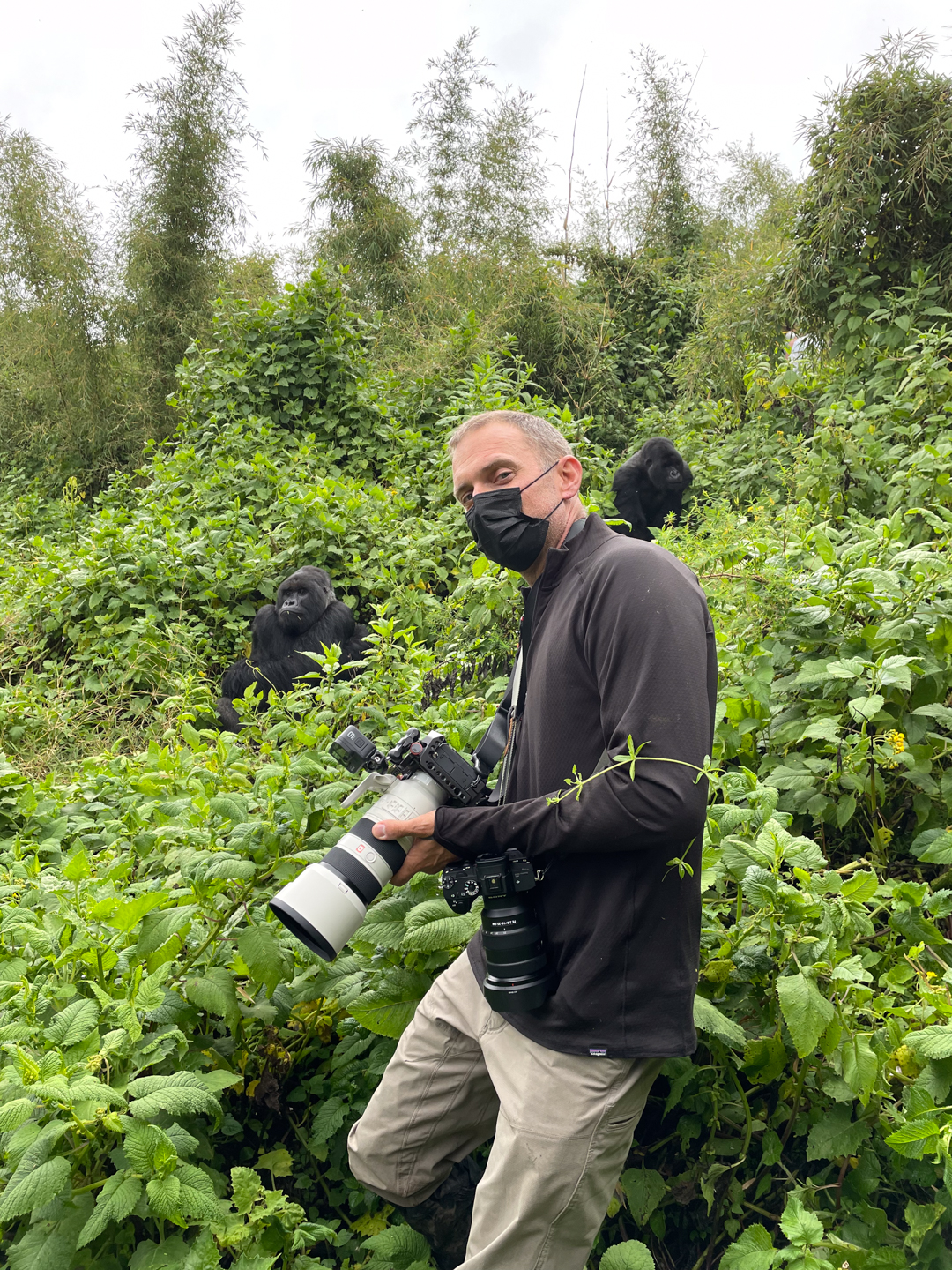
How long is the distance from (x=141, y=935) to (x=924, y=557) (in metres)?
1.80

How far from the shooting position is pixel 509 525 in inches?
60.4

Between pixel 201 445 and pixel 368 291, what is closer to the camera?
pixel 201 445

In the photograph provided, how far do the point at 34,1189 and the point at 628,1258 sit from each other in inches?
34.6

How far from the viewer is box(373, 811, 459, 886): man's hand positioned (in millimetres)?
1409

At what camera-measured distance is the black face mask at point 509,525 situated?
1.53m

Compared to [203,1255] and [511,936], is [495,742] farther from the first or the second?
[203,1255]

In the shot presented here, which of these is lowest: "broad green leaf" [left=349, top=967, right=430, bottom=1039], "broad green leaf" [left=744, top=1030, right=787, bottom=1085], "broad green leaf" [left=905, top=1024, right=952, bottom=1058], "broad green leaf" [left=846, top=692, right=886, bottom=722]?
"broad green leaf" [left=744, top=1030, right=787, bottom=1085]

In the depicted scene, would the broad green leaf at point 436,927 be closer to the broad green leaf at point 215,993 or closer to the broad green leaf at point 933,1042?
the broad green leaf at point 215,993

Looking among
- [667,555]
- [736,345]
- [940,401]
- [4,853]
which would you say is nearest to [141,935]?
[667,555]

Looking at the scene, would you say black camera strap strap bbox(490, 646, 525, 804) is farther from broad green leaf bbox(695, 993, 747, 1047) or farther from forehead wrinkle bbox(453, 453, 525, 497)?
broad green leaf bbox(695, 993, 747, 1047)

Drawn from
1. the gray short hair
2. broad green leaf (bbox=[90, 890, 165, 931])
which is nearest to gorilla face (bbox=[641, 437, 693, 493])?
the gray short hair

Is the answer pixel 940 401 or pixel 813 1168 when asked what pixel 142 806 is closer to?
pixel 813 1168

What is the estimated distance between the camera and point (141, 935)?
1511 mm

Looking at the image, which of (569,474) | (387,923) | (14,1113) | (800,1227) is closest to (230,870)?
(387,923)
